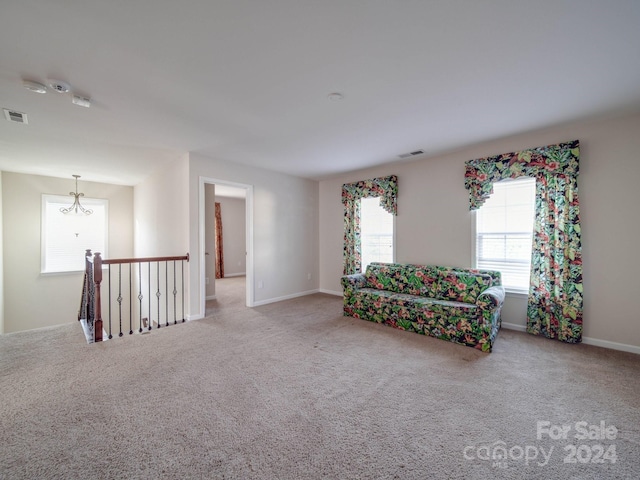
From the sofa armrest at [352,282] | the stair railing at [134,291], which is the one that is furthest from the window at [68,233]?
the sofa armrest at [352,282]

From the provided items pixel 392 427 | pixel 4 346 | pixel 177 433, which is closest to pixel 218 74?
pixel 177 433

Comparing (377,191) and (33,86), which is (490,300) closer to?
(377,191)

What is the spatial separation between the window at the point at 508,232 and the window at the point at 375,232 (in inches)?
58.7

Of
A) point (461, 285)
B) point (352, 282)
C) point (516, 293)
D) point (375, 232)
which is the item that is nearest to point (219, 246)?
point (375, 232)

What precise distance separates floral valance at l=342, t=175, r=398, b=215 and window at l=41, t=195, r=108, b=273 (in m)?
5.69

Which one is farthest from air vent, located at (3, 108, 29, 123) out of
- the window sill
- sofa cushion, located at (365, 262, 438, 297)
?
the window sill

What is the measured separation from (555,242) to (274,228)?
13.9 ft

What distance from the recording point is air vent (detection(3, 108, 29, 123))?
2.73 metres

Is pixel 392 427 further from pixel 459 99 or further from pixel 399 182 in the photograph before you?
pixel 399 182

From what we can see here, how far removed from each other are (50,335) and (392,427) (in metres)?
4.08

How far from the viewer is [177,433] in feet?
5.61

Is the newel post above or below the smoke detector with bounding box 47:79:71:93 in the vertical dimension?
below

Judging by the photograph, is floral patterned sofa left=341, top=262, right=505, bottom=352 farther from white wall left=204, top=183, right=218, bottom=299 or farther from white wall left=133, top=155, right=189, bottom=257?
white wall left=204, top=183, right=218, bottom=299

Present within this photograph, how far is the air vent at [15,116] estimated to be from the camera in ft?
8.95
